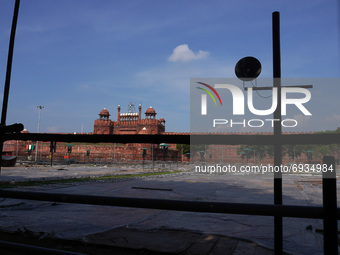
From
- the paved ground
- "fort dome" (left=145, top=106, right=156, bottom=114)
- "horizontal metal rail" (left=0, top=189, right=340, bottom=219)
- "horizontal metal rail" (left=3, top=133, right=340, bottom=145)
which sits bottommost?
the paved ground

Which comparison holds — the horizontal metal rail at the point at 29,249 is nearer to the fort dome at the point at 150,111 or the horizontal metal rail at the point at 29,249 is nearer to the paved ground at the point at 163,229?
the paved ground at the point at 163,229

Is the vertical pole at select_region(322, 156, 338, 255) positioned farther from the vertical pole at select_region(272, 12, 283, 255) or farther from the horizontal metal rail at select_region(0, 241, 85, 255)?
the horizontal metal rail at select_region(0, 241, 85, 255)

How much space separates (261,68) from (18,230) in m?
2.99

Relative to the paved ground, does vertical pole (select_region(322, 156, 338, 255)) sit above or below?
above

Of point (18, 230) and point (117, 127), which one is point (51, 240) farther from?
point (117, 127)

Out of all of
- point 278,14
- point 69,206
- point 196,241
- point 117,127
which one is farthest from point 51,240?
point 117,127

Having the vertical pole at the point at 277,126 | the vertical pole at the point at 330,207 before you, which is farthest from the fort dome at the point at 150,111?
the vertical pole at the point at 330,207

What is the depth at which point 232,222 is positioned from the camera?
3668 mm

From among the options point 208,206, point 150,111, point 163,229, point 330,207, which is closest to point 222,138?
point 208,206

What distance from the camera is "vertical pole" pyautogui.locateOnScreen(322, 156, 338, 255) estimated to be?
0.79 meters

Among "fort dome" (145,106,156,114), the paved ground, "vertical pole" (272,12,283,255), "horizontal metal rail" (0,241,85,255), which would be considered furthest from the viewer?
"fort dome" (145,106,156,114)

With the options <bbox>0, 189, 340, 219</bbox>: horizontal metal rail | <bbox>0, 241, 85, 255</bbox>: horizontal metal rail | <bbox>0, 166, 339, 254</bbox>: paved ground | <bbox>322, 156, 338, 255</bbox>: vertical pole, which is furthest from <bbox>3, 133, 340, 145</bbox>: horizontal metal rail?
<bbox>0, 166, 339, 254</bbox>: paved ground

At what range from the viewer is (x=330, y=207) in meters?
0.78

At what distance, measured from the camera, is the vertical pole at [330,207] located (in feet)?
2.58
